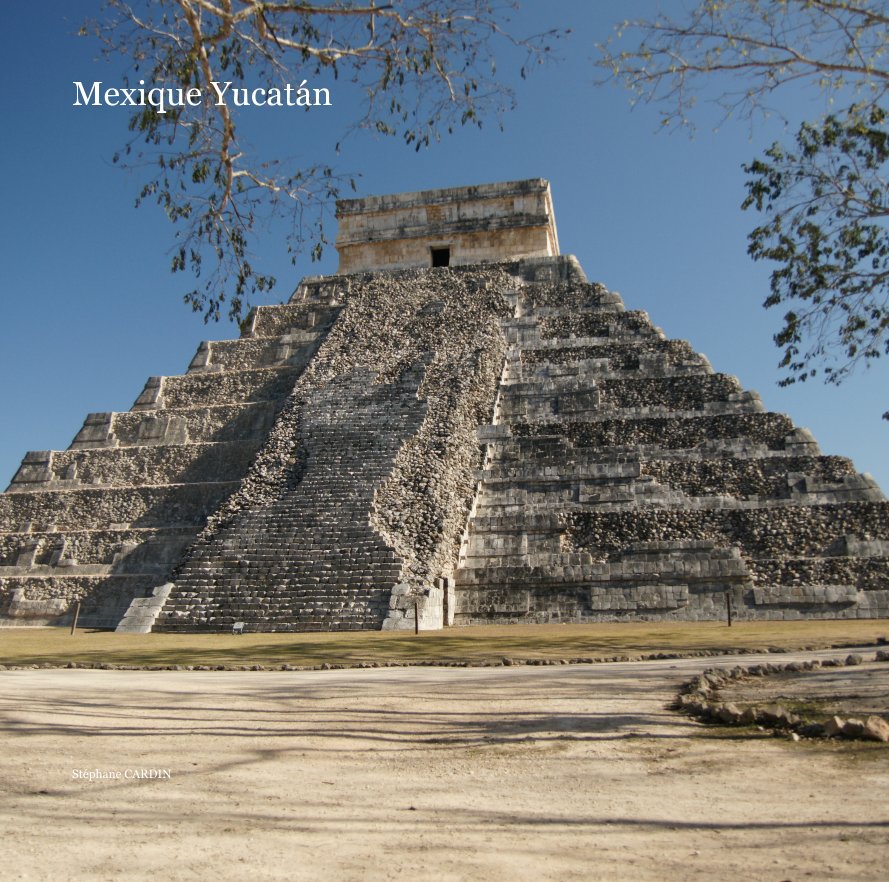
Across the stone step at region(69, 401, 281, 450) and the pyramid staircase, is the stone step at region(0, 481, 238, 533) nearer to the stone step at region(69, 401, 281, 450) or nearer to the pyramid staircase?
the pyramid staircase

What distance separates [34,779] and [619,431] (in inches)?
482

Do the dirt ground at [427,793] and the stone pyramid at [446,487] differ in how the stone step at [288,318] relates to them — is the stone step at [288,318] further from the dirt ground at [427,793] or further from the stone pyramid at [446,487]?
the dirt ground at [427,793]

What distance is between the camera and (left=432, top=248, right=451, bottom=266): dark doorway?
71.6ft

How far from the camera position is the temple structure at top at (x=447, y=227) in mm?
21344

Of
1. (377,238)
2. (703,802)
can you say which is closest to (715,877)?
(703,802)

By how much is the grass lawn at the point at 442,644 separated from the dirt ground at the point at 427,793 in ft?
8.92

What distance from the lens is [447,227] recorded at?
21688 millimetres

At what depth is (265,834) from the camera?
99.4 inches

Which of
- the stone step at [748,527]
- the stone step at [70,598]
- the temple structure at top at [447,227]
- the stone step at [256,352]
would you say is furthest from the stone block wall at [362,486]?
the temple structure at top at [447,227]

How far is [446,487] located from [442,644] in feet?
15.6

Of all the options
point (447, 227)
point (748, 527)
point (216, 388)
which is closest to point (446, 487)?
point (748, 527)

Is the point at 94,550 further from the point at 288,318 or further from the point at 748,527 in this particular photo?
the point at 748,527

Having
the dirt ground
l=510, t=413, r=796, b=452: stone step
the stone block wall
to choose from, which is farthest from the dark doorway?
the dirt ground

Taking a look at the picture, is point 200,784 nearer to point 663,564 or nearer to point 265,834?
point 265,834
